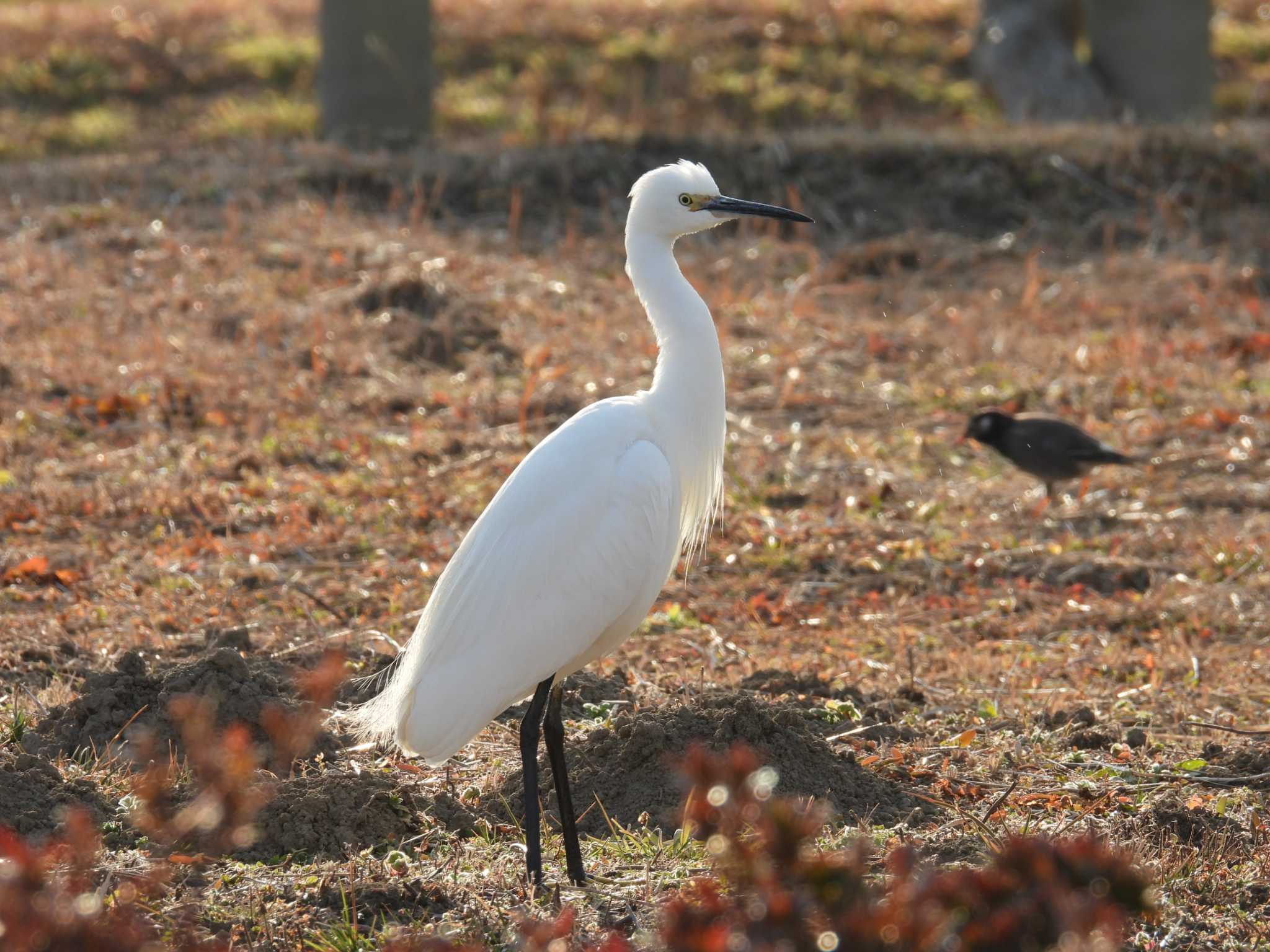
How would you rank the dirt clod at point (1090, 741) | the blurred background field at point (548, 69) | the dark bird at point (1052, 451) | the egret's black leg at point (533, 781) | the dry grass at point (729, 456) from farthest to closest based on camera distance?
the blurred background field at point (548, 69) → the dark bird at point (1052, 451) → the dirt clod at point (1090, 741) → the dry grass at point (729, 456) → the egret's black leg at point (533, 781)

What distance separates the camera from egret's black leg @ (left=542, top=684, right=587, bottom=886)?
3781 millimetres

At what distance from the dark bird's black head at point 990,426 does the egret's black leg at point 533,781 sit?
12.6 ft

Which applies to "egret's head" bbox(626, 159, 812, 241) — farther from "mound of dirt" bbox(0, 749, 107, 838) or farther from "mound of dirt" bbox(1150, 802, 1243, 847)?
"mound of dirt" bbox(0, 749, 107, 838)

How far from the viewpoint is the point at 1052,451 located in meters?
7.06

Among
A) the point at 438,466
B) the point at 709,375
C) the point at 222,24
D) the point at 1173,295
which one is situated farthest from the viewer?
the point at 222,24

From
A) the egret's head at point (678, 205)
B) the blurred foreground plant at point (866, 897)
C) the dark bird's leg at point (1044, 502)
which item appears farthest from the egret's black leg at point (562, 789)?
the dark bird's leg at point (1044, 502)

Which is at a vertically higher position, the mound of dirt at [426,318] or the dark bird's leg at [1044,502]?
the mound of dirt at [426,318]

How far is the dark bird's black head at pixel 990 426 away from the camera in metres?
7.34

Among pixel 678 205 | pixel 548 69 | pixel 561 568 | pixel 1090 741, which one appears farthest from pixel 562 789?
pixel 548 69

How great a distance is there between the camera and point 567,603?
3941mm

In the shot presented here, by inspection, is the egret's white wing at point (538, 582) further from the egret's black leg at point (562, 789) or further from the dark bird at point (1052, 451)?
the dark bird at point (1052, 451)

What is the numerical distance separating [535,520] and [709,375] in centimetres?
66

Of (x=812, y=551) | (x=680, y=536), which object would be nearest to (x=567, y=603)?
(x=680, y=536)

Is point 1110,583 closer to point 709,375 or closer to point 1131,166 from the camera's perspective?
point 709,375
